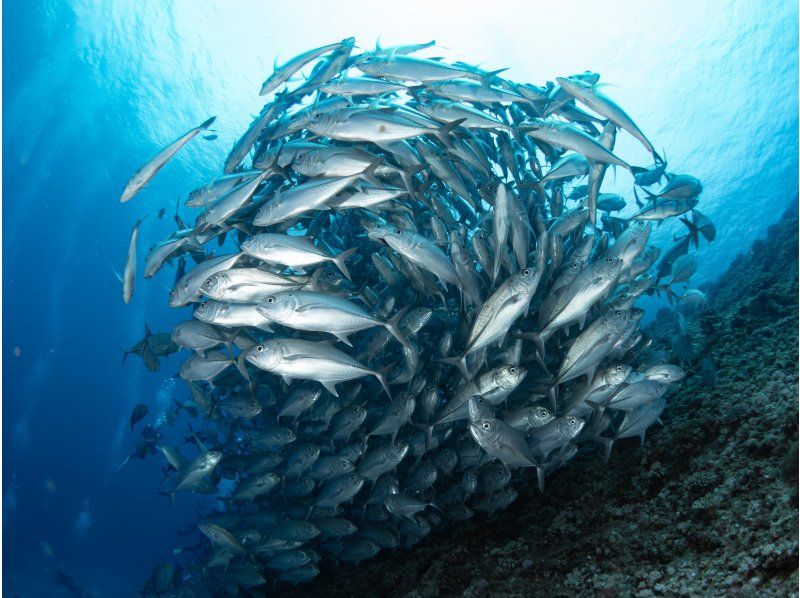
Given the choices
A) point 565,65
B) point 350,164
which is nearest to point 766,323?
point 350,164

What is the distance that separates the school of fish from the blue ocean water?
61.4 feet

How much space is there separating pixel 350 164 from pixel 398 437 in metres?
3.28

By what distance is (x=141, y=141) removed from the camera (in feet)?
92.3

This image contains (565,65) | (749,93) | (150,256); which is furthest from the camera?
(749,93)

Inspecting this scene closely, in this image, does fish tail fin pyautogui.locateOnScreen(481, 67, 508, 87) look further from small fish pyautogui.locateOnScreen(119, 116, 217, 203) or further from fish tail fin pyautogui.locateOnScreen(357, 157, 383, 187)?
small fish pyautogui.locateOnScreen(119, 116, 217, 203)

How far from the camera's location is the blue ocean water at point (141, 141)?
932 inches

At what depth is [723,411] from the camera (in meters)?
3.78

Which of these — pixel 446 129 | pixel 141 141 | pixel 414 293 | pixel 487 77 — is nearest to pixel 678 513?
pixel 414 293

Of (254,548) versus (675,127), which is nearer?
(254,548)

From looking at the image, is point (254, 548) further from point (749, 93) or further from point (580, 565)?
point (749, 93)

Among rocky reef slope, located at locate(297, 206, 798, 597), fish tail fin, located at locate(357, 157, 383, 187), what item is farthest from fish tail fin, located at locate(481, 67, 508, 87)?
rocky reef slope, located at locate(297, 206, 798, 597)

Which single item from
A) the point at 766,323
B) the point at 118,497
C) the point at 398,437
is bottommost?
the point at 118,497

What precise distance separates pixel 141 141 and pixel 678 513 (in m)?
34.1

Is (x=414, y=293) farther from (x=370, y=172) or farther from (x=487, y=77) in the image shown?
(x=487, y=77)
